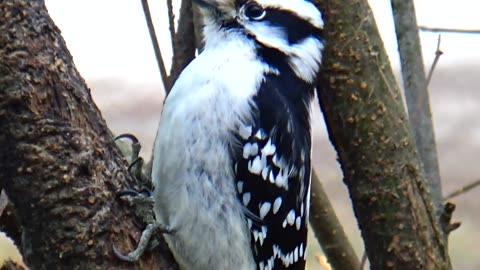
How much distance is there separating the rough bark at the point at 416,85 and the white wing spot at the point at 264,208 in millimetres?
534

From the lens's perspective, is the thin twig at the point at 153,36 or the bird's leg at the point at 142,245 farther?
the thin twig at the point at 153,36

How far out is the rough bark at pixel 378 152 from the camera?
3139 millimetres

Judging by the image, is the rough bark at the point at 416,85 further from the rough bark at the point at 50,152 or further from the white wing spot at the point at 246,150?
the rough bark at the point at 50,152

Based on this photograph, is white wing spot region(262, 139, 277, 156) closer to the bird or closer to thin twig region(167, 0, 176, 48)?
the bird

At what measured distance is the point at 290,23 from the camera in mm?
3293

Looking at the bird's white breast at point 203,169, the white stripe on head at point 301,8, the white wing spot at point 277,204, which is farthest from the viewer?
the white stripe on head at point 301,8

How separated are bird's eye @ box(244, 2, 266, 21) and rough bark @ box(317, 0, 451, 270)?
233 millimetres

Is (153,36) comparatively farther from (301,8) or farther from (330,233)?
(330,233)

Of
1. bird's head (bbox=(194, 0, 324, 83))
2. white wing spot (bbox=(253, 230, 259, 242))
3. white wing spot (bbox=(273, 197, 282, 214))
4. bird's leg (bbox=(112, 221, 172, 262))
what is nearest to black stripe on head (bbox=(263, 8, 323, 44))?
bird's head (bbox=(194, 0, 324, 83))

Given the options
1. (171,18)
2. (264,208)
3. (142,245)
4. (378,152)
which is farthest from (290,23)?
(142,245)

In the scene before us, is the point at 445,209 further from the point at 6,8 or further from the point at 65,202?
the point at 6,8

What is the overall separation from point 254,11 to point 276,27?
8cm

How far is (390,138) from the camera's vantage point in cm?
314

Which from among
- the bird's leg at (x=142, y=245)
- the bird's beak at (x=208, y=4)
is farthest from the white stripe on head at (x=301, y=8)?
the bird's leg at (x=142, y=245)
